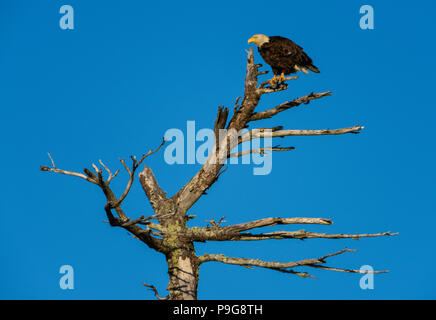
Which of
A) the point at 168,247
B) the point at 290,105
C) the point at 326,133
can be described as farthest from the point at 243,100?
the point at 168,247

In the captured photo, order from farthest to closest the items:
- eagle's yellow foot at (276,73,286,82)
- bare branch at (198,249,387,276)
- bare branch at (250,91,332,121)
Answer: eagle's yellow foot at (276,73,286,82), bare branch at (250,91,332,121), bare branch at (198,249,387,276)

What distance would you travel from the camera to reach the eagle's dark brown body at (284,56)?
9820 millimetres

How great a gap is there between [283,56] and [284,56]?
2cm

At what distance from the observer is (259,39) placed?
1030 cm

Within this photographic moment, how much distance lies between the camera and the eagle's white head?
33.3 ft

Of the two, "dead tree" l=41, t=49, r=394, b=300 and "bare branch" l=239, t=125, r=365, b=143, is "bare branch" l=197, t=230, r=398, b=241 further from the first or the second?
"bare branch" l=239, t=125, r=365, b=143

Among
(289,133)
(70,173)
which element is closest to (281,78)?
(289,133)

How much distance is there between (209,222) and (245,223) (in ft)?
4.33

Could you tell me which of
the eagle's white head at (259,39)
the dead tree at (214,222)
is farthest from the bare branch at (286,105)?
the eagle's white head at (259,39)

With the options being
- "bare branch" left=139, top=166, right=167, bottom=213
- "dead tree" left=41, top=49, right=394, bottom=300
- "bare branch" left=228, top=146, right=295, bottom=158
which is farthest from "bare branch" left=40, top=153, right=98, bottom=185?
"bare branch" left=228, top=146, right=295, bottom=158

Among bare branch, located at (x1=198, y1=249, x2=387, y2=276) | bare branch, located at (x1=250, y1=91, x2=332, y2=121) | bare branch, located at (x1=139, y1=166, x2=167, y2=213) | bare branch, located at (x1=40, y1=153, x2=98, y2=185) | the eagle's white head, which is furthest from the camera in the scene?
the eagle's white head

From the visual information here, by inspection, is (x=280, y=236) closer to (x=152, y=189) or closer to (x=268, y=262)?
(x=268, y=262)
